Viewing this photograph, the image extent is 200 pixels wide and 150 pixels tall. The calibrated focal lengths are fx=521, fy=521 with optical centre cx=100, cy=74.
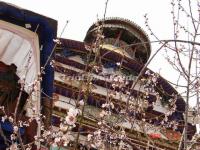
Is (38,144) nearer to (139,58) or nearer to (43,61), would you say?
(43,61)

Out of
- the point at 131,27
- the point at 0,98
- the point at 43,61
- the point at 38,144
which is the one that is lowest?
the point at 38,144

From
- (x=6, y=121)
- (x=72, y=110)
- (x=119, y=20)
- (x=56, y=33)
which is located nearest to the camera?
(x=72, y=110)

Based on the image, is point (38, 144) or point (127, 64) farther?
point (127, 64)

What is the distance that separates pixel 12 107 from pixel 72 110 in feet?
11.9

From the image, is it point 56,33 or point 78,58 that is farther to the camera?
point 78,58

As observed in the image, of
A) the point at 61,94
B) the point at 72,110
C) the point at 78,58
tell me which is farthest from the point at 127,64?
the point at 72,110

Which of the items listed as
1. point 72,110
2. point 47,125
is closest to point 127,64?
point 47,125

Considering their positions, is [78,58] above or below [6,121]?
above

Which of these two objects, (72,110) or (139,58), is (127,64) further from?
(72,110)

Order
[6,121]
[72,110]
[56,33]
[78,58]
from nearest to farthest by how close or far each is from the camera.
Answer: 1. [72,110]
2. [6,121]
3. [56,33]
4. [78,58]

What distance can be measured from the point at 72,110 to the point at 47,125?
14.5 feet

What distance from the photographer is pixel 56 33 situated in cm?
863

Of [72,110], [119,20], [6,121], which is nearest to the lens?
[72,110]

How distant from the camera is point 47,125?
936 cm
